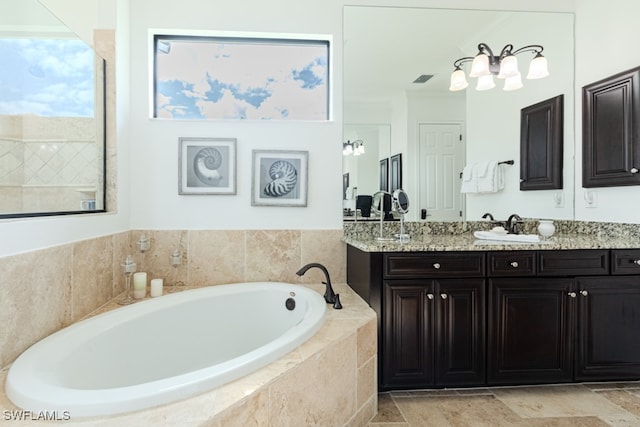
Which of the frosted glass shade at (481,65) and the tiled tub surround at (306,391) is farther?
the frosted glass shade at (481,65)

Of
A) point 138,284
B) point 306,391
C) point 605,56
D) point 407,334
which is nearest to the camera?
point 306,391

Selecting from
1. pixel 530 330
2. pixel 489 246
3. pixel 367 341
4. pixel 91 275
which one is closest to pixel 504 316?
pixel 530 330

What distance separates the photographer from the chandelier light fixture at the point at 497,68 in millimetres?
2475

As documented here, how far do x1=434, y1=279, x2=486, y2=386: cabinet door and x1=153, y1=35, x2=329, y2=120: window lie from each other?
4.83 ft

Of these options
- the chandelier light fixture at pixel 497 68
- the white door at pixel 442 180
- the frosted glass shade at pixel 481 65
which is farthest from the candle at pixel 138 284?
the frosted glass shade at pixel 481 65

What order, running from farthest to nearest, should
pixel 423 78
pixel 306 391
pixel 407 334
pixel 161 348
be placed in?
pixel 423 78 → pixel 407 334 → pixel 161 348 → pixel 306 391

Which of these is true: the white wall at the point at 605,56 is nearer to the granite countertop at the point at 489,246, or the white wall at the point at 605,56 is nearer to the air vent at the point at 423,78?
the granite countertop at the point at 489,246

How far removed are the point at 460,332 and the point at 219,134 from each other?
1.95 m

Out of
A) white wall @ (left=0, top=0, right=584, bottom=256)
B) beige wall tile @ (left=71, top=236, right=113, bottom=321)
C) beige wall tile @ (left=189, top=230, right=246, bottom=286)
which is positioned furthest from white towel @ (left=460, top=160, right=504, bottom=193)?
beige wall tile @ (left=71, top=236, right=113, bottom=321)

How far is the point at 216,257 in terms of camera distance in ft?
8.02

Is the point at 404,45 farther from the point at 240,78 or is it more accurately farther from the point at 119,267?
the point at 119,267

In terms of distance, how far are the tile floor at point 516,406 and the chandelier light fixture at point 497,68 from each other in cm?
201

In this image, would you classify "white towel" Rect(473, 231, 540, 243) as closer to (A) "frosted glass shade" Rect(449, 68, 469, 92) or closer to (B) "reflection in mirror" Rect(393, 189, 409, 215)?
(B) "reflection in mirror" Rect(393, 189, 409, 215)

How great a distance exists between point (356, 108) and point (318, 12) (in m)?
0.71
